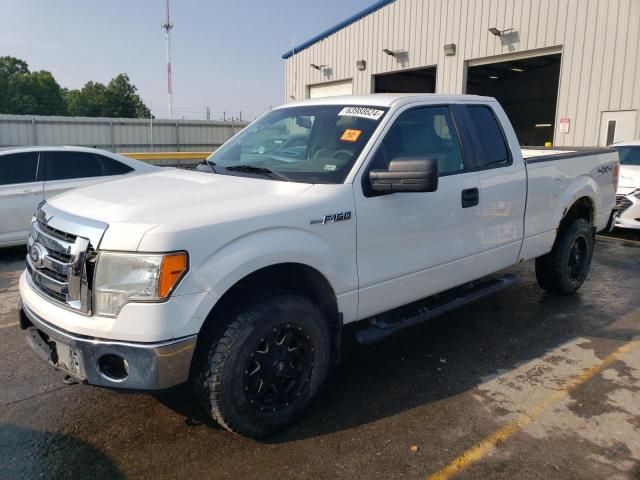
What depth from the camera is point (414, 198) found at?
11.9 feet

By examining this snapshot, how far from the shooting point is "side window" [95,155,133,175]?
26.5ft

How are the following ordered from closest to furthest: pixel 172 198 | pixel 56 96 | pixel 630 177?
1. pixel 172 198
2. pixel 630 177
3. pixel 56 96

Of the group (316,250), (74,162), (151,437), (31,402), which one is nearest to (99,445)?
(151,437)

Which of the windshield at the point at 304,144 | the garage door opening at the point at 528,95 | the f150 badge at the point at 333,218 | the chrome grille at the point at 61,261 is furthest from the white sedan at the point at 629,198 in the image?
the garage door opening at the point at 528,95

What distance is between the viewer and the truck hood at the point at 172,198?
2.74 m

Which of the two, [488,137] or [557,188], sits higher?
[488,137]

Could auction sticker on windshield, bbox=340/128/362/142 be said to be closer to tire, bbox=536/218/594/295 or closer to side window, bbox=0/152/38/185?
tire, bbox=536/218/594/295

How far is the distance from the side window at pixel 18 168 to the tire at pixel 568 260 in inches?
265

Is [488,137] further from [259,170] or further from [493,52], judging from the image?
[493,52]

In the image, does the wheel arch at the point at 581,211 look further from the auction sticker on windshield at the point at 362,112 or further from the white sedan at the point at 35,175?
the white sedan at the point at 35,175

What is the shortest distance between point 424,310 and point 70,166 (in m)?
6.09

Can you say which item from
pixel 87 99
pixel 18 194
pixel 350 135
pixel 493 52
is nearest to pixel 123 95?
pixel 87 99

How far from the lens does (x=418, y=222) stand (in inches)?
144

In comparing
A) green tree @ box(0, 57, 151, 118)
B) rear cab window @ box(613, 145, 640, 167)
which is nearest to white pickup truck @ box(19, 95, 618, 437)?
rear cab window @ box(613, 145, 640, 167)
